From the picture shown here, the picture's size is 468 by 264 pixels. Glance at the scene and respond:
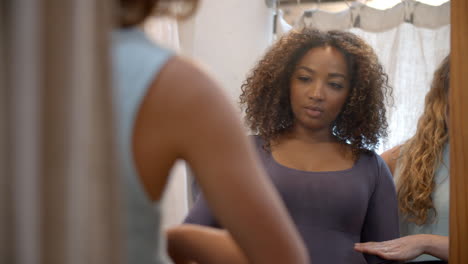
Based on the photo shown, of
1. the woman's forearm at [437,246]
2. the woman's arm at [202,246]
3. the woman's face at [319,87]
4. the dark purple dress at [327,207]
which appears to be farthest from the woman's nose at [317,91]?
the woman's arm at [202,246]

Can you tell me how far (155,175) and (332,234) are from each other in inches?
31.5

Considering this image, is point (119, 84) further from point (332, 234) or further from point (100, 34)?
point (332, 234)

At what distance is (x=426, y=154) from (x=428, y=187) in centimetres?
8

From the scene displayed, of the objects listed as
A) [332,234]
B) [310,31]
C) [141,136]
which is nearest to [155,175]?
[141,136]

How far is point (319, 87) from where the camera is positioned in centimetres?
120

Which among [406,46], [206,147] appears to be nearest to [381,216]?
[406,46]

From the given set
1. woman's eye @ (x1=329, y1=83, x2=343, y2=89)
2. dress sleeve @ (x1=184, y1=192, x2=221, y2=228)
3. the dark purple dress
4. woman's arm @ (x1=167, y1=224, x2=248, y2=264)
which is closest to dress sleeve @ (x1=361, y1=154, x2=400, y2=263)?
the dark purple dress

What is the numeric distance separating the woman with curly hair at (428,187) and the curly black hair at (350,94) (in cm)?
10

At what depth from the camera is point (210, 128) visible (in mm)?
432

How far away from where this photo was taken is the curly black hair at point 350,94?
1.27 m

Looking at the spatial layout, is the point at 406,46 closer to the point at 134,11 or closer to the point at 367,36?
the point at 367,36

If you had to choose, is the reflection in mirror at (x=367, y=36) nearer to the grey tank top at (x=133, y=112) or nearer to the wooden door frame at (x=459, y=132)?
the wooden door frame at (x=459, y=132)

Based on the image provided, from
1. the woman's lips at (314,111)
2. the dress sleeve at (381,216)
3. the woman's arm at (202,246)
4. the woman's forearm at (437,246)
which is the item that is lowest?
the woman's forearm at (437,246)

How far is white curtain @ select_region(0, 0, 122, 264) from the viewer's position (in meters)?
0.39
